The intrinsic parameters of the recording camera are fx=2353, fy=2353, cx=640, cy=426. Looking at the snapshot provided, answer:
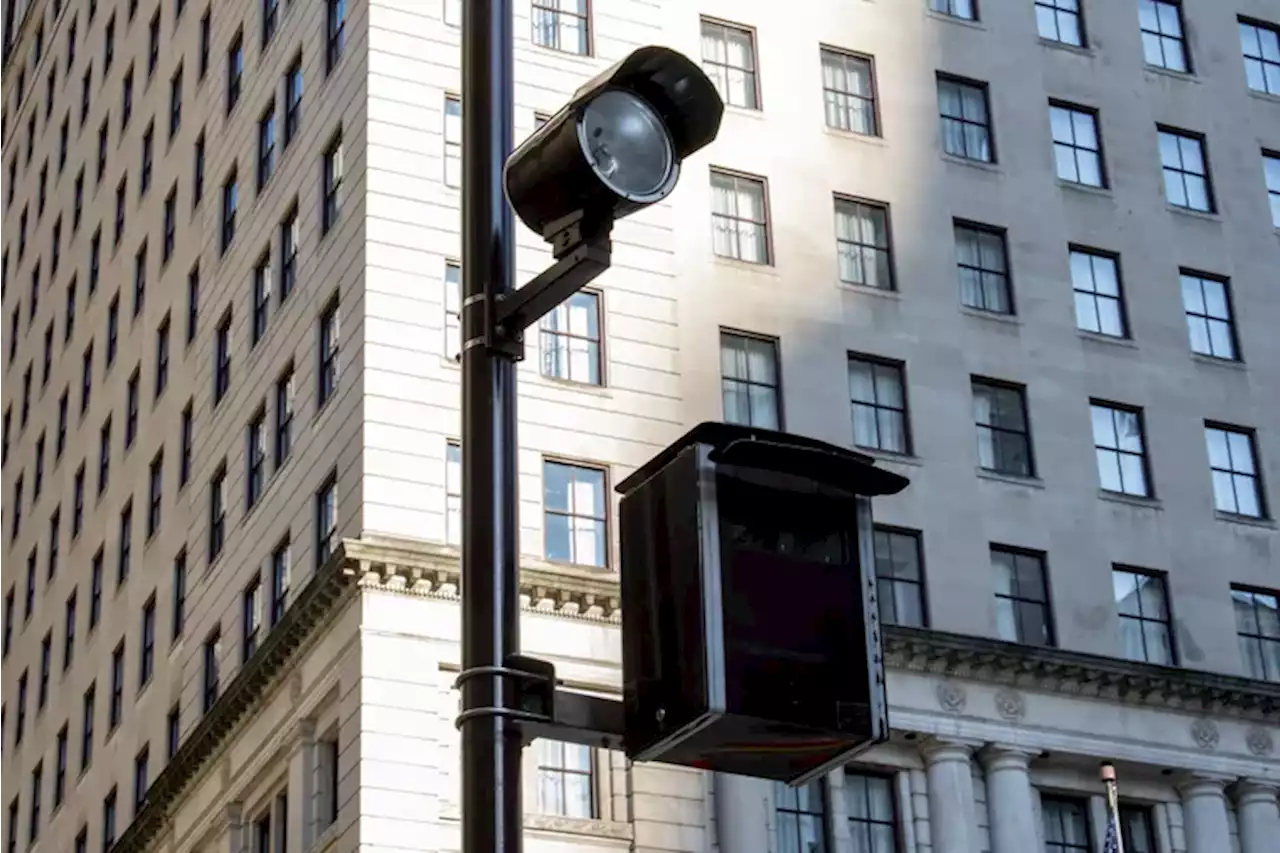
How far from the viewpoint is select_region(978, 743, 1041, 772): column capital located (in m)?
41.5

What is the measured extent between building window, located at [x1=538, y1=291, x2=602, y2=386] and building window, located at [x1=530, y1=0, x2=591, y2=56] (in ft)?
15.6

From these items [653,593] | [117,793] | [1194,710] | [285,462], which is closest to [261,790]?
[285,462]


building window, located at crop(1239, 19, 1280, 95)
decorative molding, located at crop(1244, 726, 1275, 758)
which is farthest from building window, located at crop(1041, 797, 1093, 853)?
building window, located at crop(1239, 19, 1280, 95)

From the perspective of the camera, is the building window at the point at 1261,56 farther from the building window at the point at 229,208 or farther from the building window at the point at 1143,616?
the building window at the point at 229,208

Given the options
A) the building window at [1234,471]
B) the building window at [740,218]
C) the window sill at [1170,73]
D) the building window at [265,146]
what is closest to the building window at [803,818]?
the building window at [740,218]

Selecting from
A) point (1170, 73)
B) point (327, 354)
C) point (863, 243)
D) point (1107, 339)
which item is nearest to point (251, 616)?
point (327, 354)

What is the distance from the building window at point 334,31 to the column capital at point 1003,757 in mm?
17153

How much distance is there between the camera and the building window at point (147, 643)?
50094 millimetres

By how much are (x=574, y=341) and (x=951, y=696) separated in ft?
29.8

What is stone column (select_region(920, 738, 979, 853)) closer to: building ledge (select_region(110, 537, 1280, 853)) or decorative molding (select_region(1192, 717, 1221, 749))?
building ledge (select_region(110, 537, 1280, 853))

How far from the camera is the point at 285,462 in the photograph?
42812 mm

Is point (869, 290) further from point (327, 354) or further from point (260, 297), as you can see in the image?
point (260, 297)

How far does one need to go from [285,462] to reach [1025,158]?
52.3ft

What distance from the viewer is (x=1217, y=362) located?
47.7 meters
